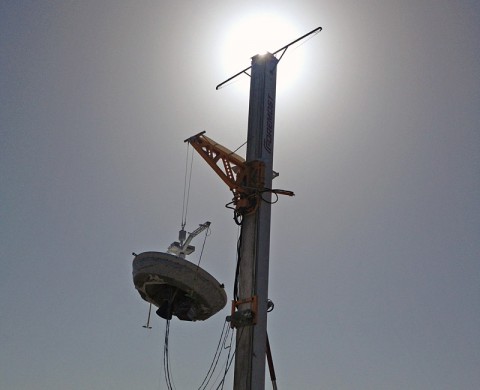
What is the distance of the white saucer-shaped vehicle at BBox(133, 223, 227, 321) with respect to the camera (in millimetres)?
22656

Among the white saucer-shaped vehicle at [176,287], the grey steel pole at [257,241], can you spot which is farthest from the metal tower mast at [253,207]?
the white saucer-shaped vehicle at [176,287]

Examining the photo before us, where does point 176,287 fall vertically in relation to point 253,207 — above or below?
below

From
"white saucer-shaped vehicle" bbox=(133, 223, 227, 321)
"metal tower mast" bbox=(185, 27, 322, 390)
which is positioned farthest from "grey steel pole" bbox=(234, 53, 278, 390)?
"white saucer-shaped vehicle" bbox=(133, 223, 227, 321)

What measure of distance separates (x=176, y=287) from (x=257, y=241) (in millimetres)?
3902

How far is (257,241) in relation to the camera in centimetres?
2189

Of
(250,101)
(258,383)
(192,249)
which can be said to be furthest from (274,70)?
(258,383)

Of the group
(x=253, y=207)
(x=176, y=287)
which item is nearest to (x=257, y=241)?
(x=253, y=207)

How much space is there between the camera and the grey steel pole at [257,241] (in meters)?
20.1

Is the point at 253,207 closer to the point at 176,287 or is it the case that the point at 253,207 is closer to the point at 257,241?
the point at 257,241

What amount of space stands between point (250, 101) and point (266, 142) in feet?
7.00

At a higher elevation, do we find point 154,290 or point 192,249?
point 192,249

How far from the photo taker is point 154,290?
23828 mm

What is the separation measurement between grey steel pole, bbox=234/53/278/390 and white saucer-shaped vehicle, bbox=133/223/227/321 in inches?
A: 82.1

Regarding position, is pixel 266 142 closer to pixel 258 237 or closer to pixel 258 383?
pixel 258 237
